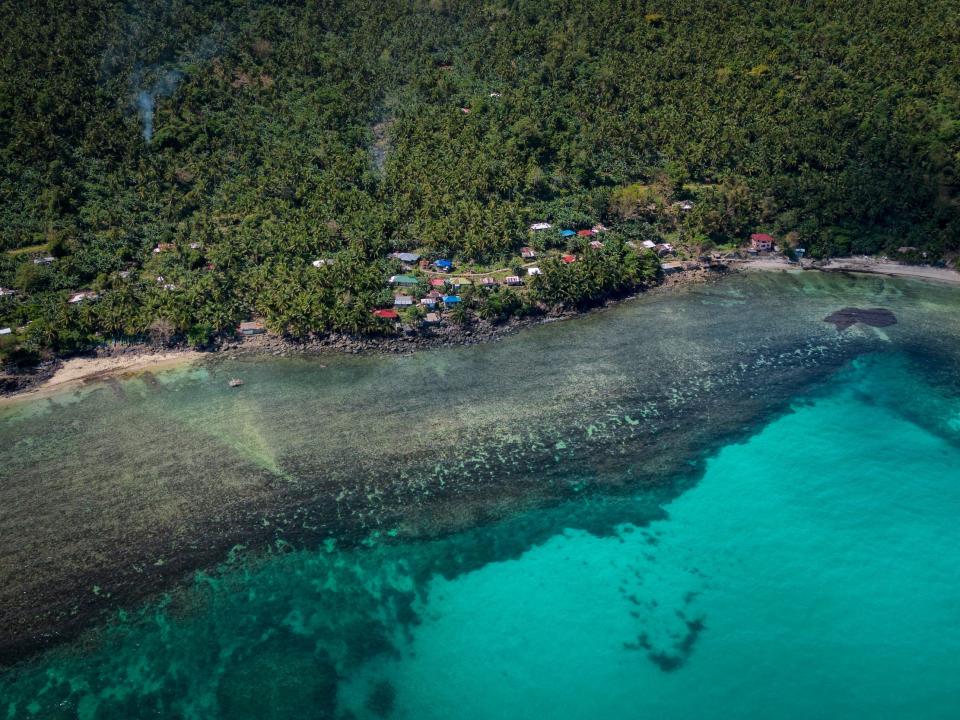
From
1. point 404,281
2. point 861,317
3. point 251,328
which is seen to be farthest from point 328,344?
point 861,317

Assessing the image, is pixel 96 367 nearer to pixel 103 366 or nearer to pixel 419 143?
pixel 103 366

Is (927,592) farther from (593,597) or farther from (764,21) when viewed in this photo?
(764,21)

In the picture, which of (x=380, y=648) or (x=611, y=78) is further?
(x=611, y=78)

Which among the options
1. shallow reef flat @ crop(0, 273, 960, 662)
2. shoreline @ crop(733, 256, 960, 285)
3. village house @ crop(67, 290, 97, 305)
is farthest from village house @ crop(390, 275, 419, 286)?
shoreline @ crop(733, 256, 960, 285)

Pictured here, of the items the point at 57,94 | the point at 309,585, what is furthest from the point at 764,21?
the point at 309,585

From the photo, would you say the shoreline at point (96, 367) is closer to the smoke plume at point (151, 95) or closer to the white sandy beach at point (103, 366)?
the white sandy beach at point (103, 366)
